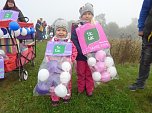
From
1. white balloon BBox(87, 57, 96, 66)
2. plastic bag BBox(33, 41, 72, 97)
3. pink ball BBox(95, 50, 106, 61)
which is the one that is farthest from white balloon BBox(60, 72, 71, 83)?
pink ball BBox(95, 50, 106, 61)

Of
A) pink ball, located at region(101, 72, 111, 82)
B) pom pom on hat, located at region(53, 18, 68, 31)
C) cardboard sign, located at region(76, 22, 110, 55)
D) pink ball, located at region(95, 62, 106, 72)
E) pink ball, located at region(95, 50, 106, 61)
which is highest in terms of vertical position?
pom pom on hat, located at region(53, 18, 68, 31)

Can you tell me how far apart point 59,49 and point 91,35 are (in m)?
0.61

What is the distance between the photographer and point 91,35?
496 centimetres

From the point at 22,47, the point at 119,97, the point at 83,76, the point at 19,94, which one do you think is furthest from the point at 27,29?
the point at 119,97

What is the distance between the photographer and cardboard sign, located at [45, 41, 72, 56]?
4752mm

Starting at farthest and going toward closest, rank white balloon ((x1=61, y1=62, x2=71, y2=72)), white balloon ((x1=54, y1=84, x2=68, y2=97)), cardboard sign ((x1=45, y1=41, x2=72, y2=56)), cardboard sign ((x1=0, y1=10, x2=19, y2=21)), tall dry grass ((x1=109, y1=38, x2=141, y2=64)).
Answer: tall dry grass ((x1=109, y1=38, x2=141, y2=64)) < cardboard sign ((x1=0, y1=10, x2=19, y2=21)) < cardboard sign ((x1=45, y1=41, x2=72, y2=56)) < white balloon ((x1=61, y1=62, x2=71, y2=72)) < white balloon ((x1=54, y1=84, x2=68, y2=97))

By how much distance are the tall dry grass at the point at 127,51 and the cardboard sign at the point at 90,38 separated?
493 centimetres

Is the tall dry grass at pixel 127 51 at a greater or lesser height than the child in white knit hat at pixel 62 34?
lesser

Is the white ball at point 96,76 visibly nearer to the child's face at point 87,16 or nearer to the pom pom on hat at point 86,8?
the child's face at point 87,16

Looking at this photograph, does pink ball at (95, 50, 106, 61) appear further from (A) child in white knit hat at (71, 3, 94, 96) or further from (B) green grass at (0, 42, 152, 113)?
(B) green grass at (0, 42, 152, 113)

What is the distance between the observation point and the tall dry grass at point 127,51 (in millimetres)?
9773

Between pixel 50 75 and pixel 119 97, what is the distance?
1.53 m

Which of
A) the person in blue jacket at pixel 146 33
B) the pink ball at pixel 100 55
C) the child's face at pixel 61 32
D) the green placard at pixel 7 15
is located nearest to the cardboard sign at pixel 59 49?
the child's face at pixel 61 32

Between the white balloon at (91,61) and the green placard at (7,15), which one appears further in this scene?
the green placard at (7,15)
